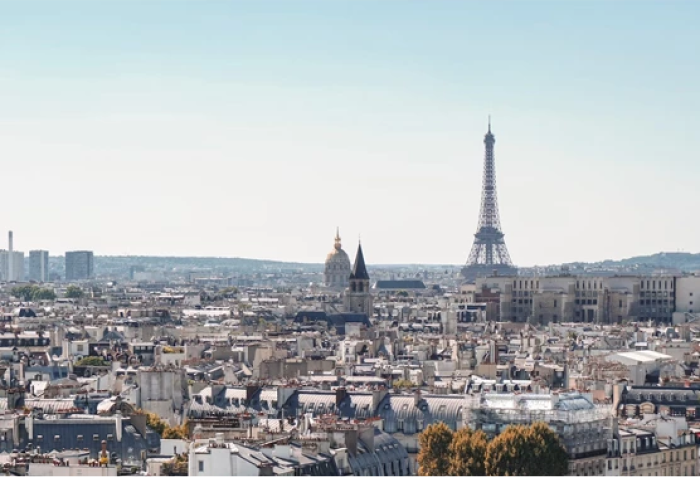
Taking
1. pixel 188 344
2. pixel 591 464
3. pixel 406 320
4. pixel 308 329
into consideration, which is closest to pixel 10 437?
pixel 591 464

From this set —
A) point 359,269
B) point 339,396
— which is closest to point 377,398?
point 339,396

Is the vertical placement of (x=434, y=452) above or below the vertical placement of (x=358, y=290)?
below

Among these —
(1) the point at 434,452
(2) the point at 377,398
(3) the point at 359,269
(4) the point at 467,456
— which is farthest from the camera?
(3) the point at 359,269

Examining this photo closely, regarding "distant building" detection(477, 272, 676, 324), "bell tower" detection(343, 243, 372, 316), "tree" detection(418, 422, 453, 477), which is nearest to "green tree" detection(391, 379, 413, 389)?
"tree" detection(418, 422, 453, 477)

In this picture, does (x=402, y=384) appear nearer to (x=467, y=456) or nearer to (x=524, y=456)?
(x=467, y=456)

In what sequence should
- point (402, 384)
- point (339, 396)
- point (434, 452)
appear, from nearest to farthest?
point (434, 452)
point (339, 396)
point (402, 384)

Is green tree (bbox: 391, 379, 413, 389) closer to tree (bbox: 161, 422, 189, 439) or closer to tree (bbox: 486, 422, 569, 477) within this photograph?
tree (bbox: 161, 422, 189, 439)

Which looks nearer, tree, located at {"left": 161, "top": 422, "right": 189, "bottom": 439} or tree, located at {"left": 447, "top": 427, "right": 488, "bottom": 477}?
tree, located at {"left": 447, "top": 427, "right": 488, "bottom": 477}

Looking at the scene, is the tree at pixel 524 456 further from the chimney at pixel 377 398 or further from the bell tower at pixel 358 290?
the bell tower at pixel 358 290
